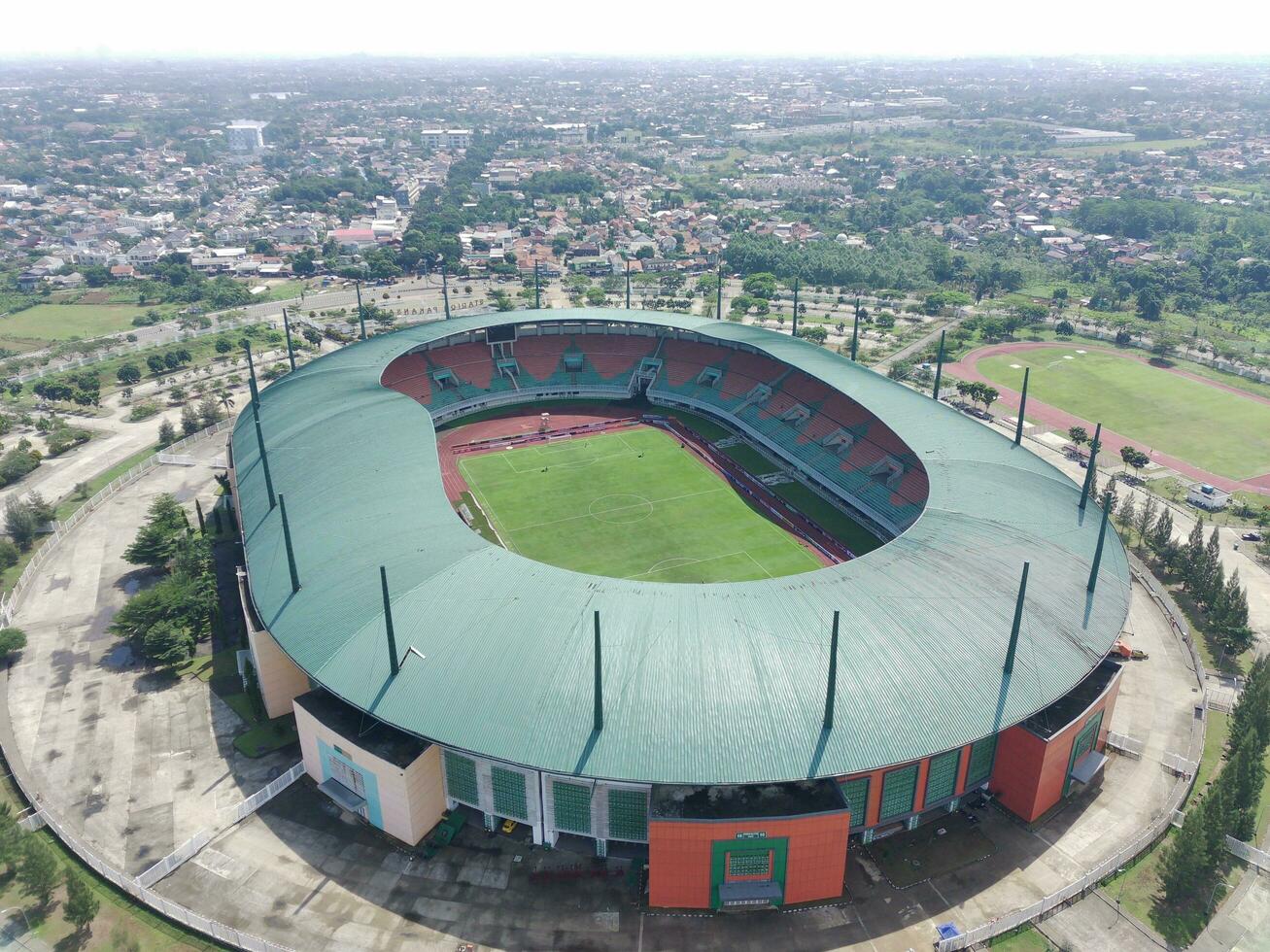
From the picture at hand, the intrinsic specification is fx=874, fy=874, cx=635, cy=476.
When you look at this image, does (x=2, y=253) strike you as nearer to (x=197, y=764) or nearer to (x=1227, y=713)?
(x=197, y=764)

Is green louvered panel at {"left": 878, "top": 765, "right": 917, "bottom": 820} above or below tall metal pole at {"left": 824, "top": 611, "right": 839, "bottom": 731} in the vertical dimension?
below

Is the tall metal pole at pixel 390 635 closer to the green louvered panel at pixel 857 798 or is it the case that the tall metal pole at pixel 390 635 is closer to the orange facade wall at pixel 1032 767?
the green louvered panel at pixel 857 798

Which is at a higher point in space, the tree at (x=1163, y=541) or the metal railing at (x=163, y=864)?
the tree at (x=1163, y=541)

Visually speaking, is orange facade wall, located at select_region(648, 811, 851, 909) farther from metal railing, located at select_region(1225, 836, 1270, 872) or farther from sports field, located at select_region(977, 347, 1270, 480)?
sports field, located at select_region(977, 347, 1270, 480)

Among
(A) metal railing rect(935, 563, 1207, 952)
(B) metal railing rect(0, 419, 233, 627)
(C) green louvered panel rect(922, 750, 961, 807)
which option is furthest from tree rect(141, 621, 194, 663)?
(A) metal railing rect(935, 563, 1207, 952)

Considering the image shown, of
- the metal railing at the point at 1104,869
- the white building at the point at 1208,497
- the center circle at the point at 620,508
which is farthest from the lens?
the white building at the point at 1208,497

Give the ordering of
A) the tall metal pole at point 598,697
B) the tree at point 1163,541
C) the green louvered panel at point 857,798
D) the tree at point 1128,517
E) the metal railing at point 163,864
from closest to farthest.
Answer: the metal railing at point 163,864 → the tall metal pole at point 598,697 → the green louvered panel at point 857,798 → the tree at point 1163,541 → the tree at point 1128,517

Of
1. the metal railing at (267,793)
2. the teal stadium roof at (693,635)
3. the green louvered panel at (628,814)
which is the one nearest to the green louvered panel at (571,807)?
the green louvered panel at (628,814)
